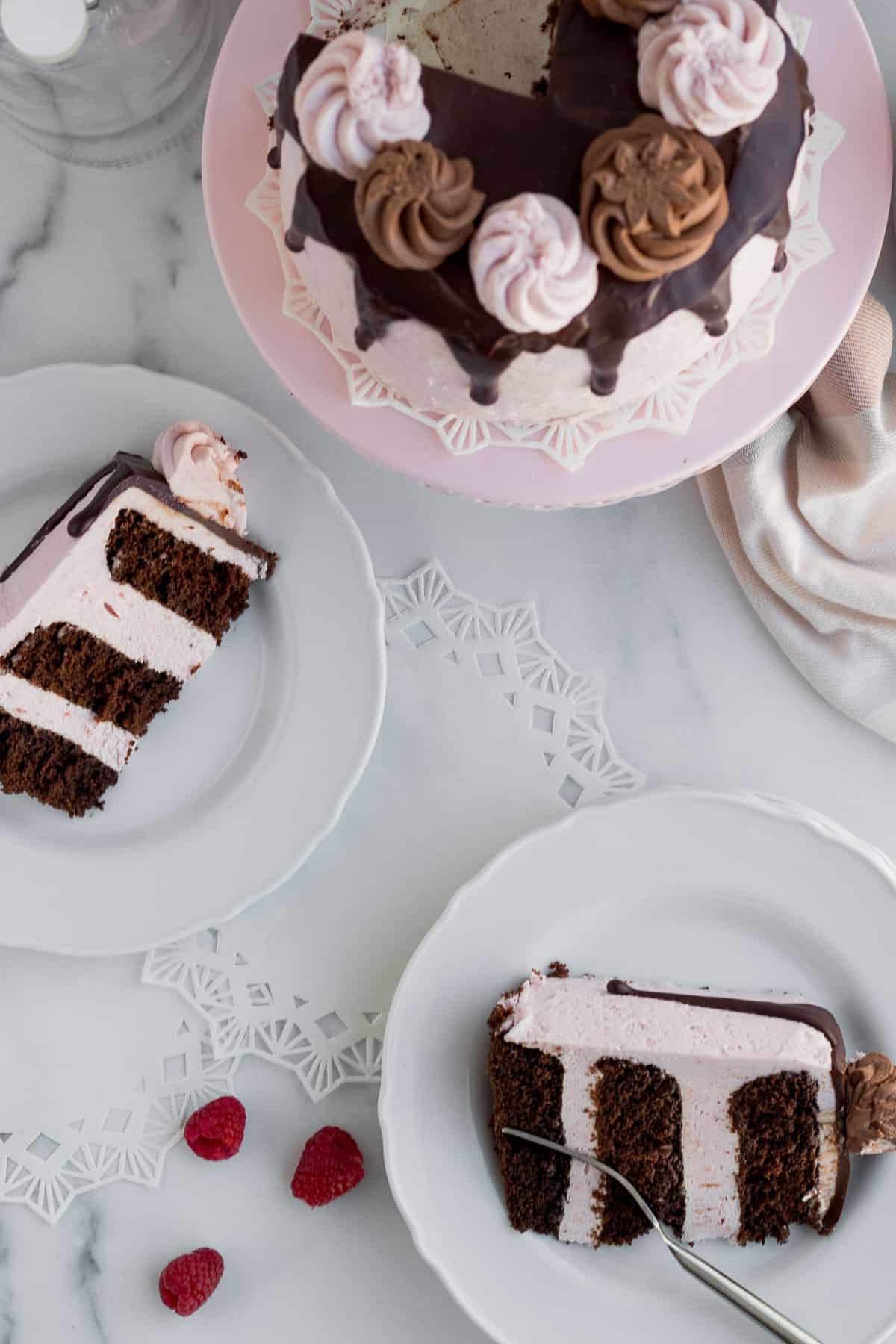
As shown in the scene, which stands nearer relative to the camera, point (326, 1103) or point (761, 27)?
point (761, 27)

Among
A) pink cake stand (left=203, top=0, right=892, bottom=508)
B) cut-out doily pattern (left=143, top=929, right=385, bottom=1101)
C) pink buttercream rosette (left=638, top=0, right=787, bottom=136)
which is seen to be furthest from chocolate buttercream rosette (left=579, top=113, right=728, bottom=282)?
cut-out doily pattern (left=143, top=929, right=385, bottom=1101)

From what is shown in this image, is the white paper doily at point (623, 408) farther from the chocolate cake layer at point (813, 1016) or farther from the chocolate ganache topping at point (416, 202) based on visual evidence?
the chocolate cake layer at point (813, 1016)

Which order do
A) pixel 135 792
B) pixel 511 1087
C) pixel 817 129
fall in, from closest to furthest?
pixel 817 129, pixel 511 1087, pixel 135 792

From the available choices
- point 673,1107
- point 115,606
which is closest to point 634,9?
point 115,606

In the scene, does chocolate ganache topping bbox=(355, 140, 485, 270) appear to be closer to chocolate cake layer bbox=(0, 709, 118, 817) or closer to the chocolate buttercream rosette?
the chocolate buttercream rosette

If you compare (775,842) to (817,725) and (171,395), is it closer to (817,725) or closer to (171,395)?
(817,725)

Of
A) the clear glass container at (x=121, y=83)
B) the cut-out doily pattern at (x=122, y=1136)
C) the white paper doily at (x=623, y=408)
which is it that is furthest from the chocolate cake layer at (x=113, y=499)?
the cut-out doily pattern at (x=122, y=1136)

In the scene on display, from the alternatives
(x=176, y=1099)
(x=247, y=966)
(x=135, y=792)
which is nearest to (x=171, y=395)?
(x=135, y=792)
